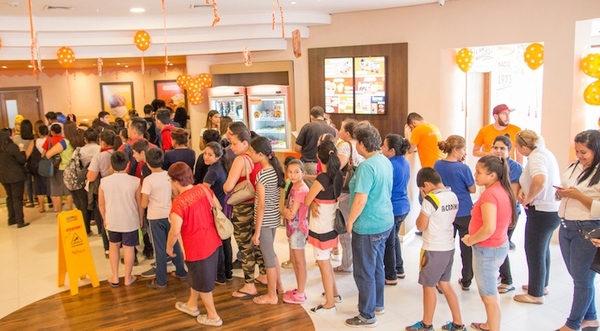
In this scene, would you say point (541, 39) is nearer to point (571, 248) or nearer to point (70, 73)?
point (571, 248)

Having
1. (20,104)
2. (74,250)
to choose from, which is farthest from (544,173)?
(20,104)

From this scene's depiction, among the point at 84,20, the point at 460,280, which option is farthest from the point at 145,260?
the point at 84,20

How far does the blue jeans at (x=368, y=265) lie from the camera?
418 cm

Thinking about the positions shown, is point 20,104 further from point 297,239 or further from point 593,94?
point 593,94

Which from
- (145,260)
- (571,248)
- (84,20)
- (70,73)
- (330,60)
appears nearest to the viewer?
(571,248)

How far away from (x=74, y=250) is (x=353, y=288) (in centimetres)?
278

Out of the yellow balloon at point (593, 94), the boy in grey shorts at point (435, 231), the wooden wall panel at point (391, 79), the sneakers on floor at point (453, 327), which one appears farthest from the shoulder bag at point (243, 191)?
the wooden wall panel at point (391, 79)

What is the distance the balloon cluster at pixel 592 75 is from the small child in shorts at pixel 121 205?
514cm

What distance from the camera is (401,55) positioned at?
8133 mm

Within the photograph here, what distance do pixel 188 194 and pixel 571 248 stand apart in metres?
2.95

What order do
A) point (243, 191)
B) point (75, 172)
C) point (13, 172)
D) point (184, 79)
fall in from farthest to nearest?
point (184, 79)
point (13, 172)
point (75, 172)
point (243, 191)

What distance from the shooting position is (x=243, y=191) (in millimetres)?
4633

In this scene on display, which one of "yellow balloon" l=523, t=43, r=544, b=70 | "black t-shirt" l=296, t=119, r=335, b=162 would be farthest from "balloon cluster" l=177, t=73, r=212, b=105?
"yellow balloon" l=523, t=43, r=544, b=70

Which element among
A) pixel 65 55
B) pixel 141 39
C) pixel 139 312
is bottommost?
pixel 139 312
